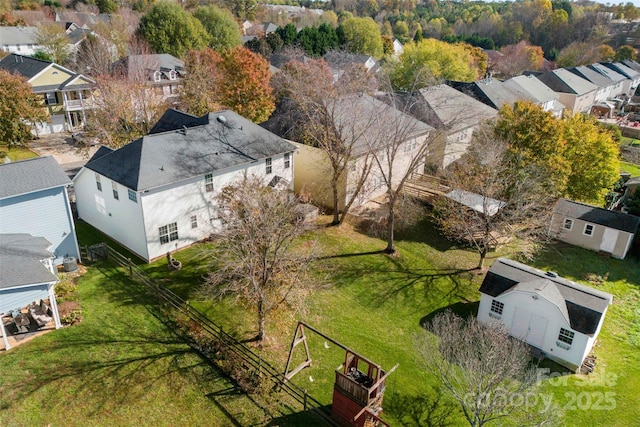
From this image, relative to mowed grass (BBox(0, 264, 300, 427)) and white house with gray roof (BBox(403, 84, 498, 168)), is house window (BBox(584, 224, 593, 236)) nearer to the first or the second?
white house with gray roof (BBox(403, 84, 498, 168))

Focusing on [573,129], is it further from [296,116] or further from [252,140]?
[252,140]

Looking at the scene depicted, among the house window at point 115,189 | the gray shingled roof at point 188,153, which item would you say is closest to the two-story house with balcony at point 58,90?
the gray shingled roof at point 188,153

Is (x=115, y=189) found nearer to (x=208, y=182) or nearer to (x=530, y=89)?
(x=208, y=182)

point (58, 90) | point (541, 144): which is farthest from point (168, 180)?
point (58, 90)

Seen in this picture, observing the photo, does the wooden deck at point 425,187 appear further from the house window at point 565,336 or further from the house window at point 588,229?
the house window at point 565,336

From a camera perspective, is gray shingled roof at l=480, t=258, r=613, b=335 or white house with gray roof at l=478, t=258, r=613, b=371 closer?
gray shingled roof at l=480, t=258, r=613, b=335

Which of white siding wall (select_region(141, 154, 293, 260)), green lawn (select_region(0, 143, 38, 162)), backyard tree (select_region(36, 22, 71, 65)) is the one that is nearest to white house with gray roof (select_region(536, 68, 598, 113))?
white siding wall (select_region(141, 154, 293, 260))
